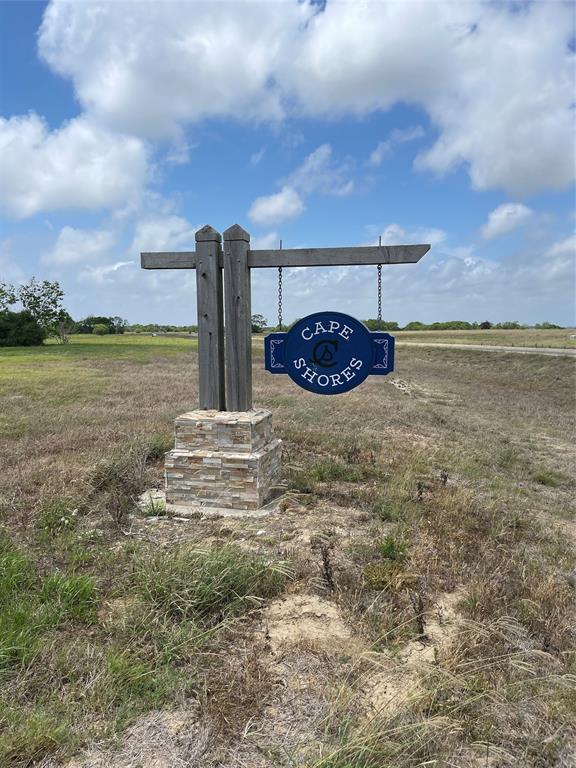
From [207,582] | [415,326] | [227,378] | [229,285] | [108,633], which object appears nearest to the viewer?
[108,633]

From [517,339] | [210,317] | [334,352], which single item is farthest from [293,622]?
[517,339]

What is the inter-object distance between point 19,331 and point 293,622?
5082 centimetres

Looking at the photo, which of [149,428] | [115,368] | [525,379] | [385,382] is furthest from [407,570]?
[525,379]

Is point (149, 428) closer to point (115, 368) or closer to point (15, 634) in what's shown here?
point (15, 634)

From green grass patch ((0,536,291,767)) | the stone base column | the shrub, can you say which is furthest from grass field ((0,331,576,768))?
the shrub

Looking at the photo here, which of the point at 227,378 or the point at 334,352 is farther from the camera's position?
the point at 227,378

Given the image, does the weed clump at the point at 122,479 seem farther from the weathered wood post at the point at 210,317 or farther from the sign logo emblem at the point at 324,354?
the sign logo emblem at the point at 324,354

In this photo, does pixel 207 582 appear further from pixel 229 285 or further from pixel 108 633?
pixel 229 285

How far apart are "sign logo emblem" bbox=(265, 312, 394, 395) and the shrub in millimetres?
47843

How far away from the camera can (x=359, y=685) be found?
9.08 feet

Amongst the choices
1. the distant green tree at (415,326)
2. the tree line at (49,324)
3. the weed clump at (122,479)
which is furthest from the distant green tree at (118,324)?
the weed clump at (122,479)

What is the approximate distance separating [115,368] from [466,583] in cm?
2056

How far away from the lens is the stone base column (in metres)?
5.71

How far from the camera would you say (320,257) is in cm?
594
